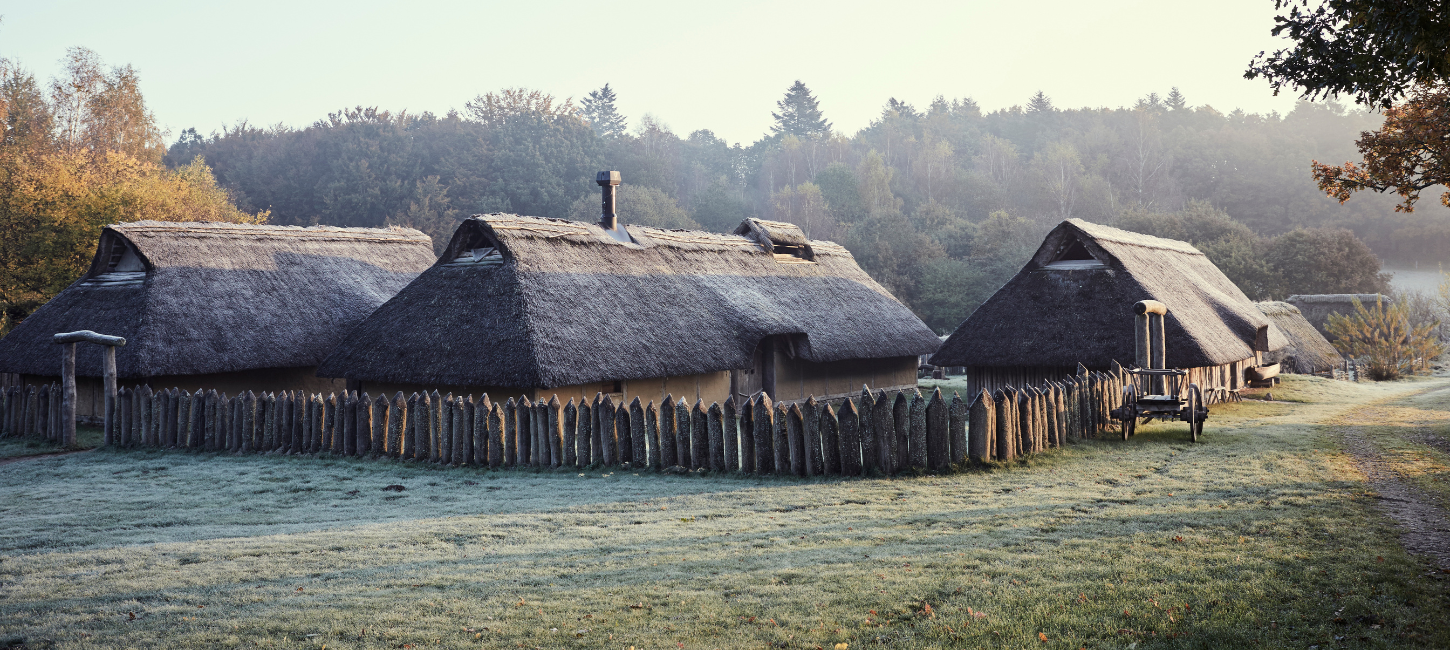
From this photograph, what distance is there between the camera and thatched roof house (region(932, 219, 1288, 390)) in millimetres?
18609

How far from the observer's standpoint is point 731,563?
21.7 ft

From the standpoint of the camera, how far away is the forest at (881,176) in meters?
44.1

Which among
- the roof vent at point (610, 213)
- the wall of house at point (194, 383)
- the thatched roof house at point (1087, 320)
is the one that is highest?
→ the roof vent at point (610, 213)

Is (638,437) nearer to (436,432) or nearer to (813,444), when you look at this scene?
(813,444)

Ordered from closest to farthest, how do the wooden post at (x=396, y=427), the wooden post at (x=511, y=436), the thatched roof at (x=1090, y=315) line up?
the wooden post at (x=511, y=436), the wooden post at (x=396, y=427), the thatched roof at (x=1090, y=315)

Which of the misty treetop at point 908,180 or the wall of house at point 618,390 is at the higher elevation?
the misty treetop at point 908,180

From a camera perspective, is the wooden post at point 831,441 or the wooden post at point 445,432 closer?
the wooden post at point 831,441

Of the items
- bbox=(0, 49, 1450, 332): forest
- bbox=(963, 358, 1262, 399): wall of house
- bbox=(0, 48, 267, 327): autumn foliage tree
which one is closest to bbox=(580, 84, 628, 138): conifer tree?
bbox=(0, 49, 1450, 332): forest

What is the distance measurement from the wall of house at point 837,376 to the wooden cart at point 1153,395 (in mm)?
6533

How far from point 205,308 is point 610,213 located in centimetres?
889

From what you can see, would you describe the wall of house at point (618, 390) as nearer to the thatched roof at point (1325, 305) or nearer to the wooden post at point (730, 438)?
the wooden post at point (730, 438)

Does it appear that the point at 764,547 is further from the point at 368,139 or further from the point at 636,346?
the point at 368,139

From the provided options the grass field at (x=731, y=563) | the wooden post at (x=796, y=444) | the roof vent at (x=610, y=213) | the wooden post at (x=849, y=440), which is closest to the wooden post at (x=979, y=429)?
the grass field at (x=731, y=563)

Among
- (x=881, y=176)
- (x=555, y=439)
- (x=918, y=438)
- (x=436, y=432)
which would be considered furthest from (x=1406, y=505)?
(x=881, y=176)
